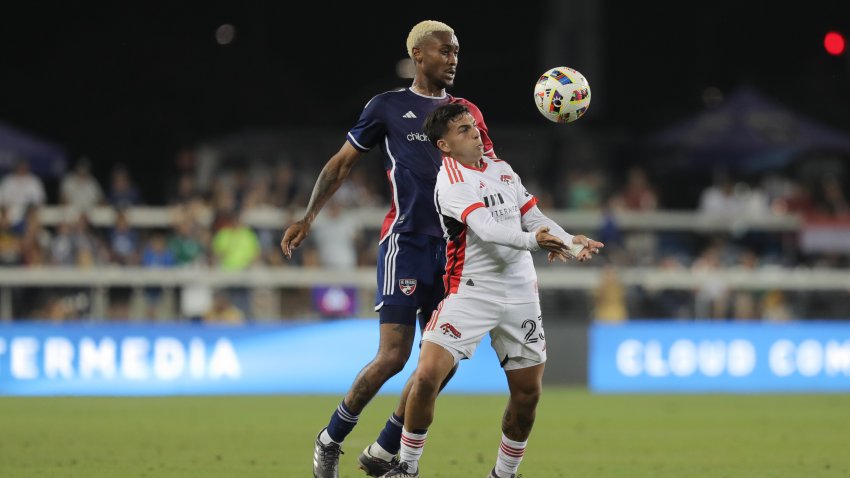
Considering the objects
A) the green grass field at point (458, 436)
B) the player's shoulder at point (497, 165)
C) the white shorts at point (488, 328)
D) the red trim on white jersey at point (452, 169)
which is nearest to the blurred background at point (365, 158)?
the green grass field at point (458, 436)

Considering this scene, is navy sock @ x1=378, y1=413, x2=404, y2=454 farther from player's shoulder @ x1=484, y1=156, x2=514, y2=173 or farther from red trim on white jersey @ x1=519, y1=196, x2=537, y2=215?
player's shoulder @ x1=484, y1=156, x2=514, y2=173

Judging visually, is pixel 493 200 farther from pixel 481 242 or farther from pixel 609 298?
pixel 609 298

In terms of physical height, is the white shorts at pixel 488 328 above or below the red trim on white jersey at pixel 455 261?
below

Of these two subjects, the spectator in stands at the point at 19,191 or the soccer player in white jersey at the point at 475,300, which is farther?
the spectator in stands at the point at 19,191

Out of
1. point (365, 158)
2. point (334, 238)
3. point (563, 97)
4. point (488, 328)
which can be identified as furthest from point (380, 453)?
point (365, 158)

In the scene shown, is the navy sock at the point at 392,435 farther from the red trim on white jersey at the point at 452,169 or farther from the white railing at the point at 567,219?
the white railing at the point at 567,219

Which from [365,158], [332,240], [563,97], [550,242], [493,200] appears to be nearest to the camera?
[550,242]

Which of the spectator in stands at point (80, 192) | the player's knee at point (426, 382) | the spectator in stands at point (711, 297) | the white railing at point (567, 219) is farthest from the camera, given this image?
the spectator in stands at point (80, 192)

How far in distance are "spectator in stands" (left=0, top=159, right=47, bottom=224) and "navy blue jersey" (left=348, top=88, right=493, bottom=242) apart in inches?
416

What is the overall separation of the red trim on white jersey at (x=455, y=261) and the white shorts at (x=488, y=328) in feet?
0.33

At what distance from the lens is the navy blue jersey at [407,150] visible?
8906 millimetres

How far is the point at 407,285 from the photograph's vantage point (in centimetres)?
883

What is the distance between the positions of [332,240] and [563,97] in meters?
10.1

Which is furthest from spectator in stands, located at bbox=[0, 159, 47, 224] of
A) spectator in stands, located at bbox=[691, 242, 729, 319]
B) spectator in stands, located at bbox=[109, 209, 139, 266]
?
spectator in stands, located at bbox=[691, 242, 729, 319]
